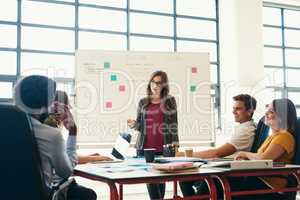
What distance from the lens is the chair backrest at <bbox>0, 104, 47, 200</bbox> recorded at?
1498 mm

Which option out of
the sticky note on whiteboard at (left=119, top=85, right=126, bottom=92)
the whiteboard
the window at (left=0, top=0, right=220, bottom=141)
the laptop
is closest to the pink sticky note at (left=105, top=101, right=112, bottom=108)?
the whiteboard

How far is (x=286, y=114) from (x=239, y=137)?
1.49 ft

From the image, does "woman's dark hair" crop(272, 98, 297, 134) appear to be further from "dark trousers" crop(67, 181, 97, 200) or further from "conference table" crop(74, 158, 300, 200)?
"dark trousers" crop(67, 181, 97, 200)

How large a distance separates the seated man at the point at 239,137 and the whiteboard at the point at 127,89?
1.96m

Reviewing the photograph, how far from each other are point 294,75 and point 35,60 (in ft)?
14.1

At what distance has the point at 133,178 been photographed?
63.1 inches

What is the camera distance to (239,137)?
2721 millimetres

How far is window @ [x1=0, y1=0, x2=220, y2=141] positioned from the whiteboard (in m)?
0.54

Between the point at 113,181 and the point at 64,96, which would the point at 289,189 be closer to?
the point at 113,181

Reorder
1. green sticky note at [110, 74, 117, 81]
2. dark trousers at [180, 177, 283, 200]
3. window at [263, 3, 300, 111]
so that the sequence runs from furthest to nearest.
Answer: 1. window at [263, 3, 300, 111]
2. green sticky note at [110, 74, 117, 81]
3. dark trousers at [180, 177, 283, 200]

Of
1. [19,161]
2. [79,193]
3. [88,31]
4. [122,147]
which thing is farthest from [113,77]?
[19,161]

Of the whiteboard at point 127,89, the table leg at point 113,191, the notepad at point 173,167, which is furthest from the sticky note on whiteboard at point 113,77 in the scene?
the table leg at point 113,191

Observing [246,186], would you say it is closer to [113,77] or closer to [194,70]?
[113,77]

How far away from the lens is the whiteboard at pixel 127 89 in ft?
14.8
